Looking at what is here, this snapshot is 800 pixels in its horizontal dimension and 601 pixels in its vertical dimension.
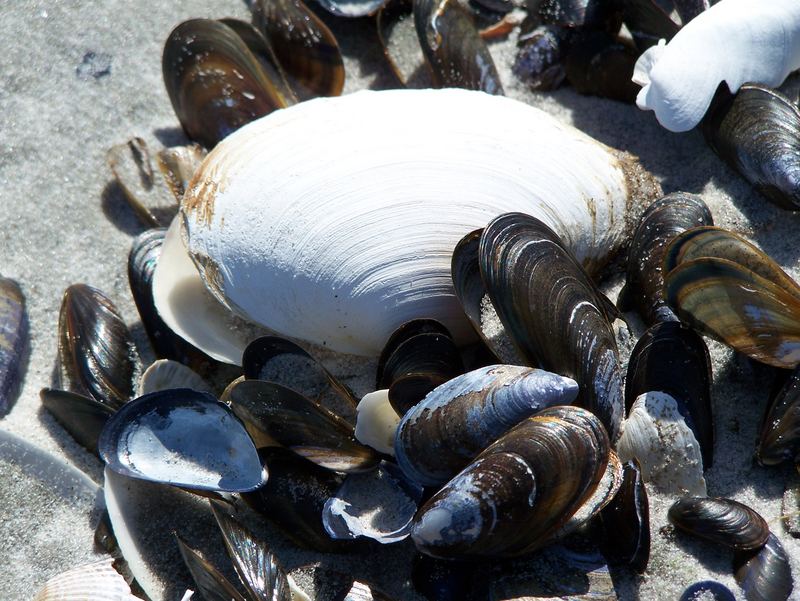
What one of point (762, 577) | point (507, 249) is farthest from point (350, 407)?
point (762, 577)

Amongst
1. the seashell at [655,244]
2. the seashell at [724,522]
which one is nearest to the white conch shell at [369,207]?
the seashell at [655,244]

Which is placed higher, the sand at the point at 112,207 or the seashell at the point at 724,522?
the sand at the point at 112,207

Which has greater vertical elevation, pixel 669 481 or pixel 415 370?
pixel 415 370

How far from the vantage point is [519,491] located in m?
1.69

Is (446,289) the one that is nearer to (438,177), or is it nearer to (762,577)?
(438,177)

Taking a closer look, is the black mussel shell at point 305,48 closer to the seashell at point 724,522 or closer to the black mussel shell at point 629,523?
the black mussel shell at point 629,523

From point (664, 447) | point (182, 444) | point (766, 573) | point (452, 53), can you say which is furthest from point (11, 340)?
point (766, 573)

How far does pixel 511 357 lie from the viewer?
216 centimetres

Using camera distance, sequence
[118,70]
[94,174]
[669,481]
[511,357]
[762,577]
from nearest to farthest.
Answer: [762,577] < [669,481] < [511,357] < [94,174] < [118,70]

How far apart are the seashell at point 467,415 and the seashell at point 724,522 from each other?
0.43 meters

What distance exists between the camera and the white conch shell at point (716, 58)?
257cm

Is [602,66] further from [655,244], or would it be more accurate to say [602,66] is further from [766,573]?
[766,573]

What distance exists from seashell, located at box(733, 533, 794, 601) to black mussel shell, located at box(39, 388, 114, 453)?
69.2 inches

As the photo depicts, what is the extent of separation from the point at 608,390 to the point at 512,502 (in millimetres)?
440
